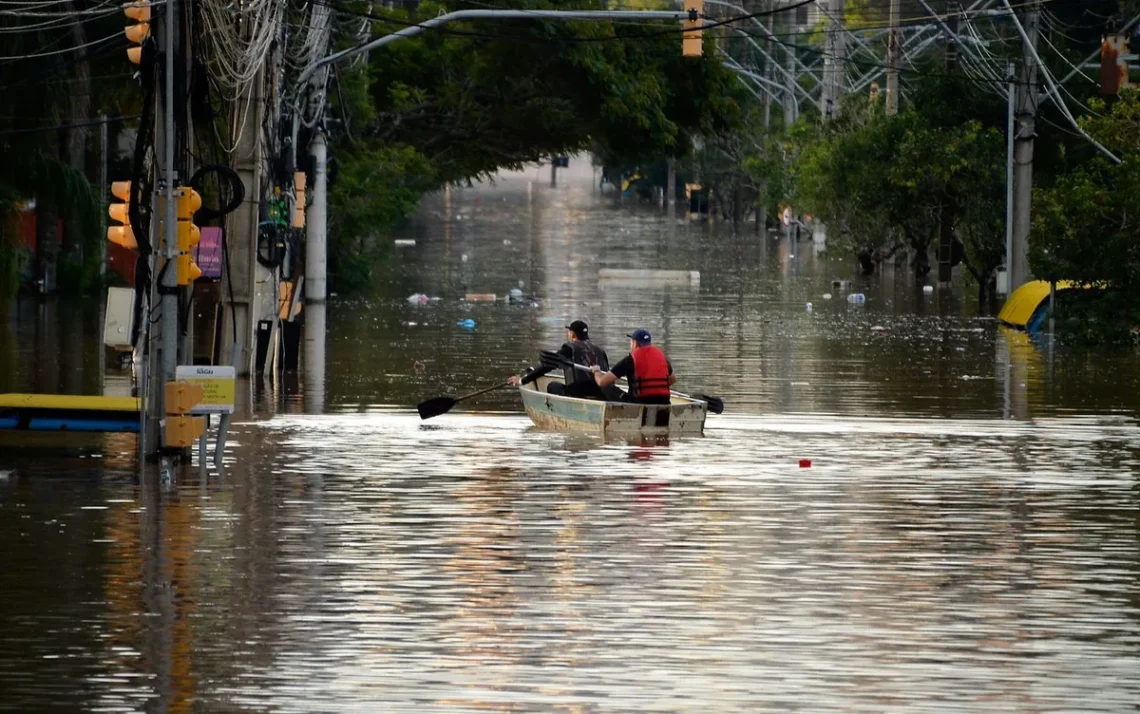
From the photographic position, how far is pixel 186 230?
2064 cm

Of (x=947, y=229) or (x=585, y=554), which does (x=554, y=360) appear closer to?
(x=585, y=554)

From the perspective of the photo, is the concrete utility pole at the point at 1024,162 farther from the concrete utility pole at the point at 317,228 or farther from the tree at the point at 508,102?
the concrete utility pole at the point at 317,228

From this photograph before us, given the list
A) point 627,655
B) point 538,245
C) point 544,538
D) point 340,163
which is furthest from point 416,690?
point 538,245

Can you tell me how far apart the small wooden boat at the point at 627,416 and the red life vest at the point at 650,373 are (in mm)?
248

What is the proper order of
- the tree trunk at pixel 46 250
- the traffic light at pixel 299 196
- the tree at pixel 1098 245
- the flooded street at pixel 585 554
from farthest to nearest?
the tree trunk at pixel 46 250, the traffic light at pixel 299 196, the tree at pixel 1098 245, the flooded street at pixel 585 554

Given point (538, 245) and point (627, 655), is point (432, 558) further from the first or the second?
point (538, 245)

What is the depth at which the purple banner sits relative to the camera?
114 feet

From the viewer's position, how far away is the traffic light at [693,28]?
3678 centimetres

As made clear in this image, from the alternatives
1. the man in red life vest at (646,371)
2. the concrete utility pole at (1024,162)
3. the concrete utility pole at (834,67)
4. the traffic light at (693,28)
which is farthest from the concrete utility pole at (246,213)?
the concrete utility pole at (834,67)

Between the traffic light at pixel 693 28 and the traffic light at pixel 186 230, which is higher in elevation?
the traffic light at pixel 693 28

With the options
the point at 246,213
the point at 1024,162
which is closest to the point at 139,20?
the point at 246,213

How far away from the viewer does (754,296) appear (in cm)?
5928

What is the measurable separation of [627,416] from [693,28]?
13555 millimetres

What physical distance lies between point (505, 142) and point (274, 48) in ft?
95.3
